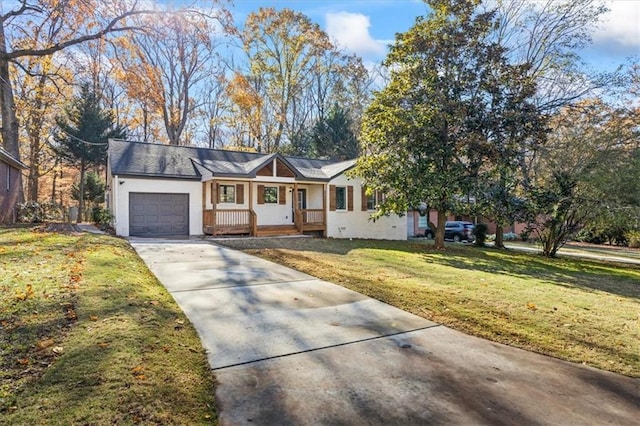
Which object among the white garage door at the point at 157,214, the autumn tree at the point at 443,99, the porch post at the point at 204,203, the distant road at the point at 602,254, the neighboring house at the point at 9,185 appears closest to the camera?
the autumn tree at the point at 443,99

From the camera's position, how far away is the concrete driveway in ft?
9.82

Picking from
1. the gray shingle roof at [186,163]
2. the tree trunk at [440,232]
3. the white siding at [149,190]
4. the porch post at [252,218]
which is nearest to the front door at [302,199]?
the gray shingle roof at [186,163]

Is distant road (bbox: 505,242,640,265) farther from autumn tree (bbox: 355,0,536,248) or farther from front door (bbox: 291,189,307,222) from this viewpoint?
front door (bbox: 291,189,307,222)

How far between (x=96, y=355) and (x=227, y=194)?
15511 millimetres

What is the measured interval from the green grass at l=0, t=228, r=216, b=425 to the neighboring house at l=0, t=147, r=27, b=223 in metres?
14.1

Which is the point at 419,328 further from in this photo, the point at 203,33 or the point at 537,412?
the point at 203,33

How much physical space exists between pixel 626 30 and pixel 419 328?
21234mm

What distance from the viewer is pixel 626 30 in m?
18.0

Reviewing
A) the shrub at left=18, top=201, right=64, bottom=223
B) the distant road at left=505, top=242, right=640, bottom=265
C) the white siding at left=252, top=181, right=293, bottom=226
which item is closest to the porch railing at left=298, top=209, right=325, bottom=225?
the white siding at left=252, top=181, right=293, bottom=226

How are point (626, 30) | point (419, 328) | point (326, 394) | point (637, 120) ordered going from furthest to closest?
point (626, 30), point (637, 120), point (419, 328), point (326, 394)

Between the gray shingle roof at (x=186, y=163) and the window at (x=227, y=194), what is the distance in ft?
3.68

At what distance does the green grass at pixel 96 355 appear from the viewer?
273 cm

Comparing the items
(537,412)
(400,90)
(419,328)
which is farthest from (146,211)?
(537,412)

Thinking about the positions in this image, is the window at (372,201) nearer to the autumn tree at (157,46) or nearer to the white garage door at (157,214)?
the white garage door at (157,214)
